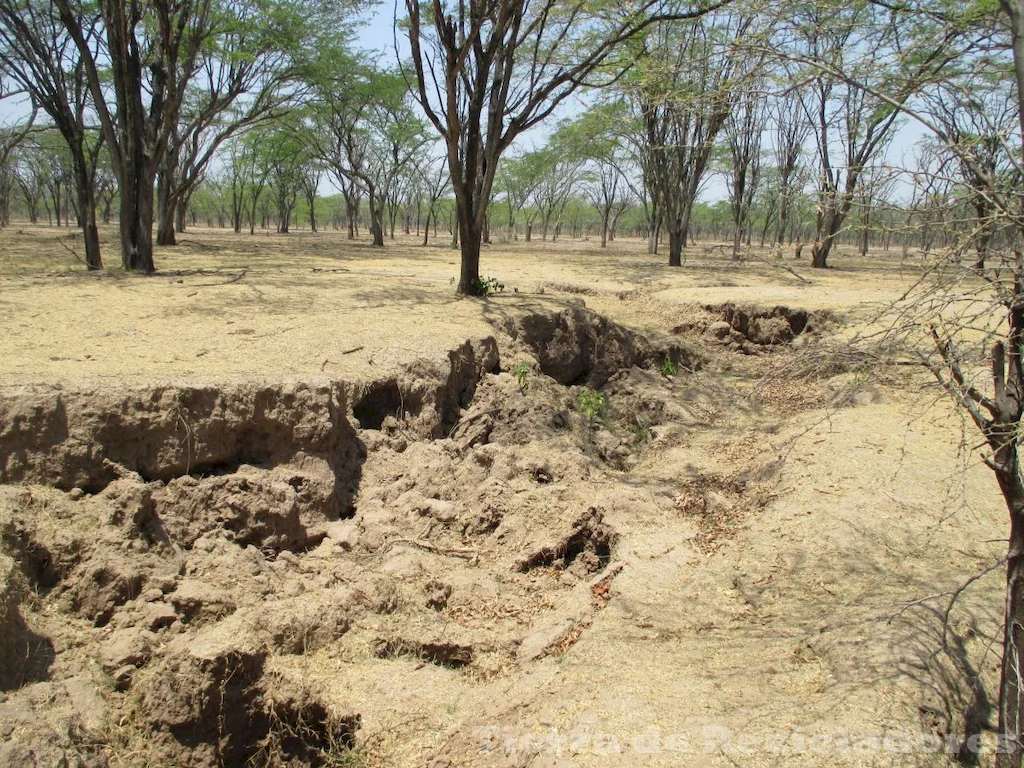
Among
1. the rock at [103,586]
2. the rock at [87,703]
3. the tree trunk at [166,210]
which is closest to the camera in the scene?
the rock at [87,703]

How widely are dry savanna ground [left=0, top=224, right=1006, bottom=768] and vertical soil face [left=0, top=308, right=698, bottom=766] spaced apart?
0.02 metres

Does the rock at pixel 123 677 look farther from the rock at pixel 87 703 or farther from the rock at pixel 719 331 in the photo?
the rock at pixel 719 331

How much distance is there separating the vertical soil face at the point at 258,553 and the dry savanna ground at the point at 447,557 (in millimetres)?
15

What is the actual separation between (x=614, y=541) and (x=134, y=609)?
267 centimetres

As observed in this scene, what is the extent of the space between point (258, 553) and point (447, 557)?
1.10 meters

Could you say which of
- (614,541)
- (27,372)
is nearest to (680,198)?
(614,541)

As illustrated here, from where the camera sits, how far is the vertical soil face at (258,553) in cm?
282

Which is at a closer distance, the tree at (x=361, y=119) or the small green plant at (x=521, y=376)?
the small green plant at (x=521, y=376)

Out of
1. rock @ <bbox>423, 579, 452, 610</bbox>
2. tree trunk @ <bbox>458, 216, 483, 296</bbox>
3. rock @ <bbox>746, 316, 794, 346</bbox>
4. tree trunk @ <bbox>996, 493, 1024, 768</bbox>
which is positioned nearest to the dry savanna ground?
rock @ <bbox>423, 579, 452, 610</bbox>

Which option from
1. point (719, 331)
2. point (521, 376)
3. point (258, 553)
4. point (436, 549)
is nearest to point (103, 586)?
point (258, 553)

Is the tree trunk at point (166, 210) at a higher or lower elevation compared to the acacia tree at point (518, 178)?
lower

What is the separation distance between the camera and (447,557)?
13.4 ft

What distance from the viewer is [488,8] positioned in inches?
301

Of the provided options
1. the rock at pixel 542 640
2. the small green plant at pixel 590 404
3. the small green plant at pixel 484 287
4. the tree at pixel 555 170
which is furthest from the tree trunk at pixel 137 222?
the tree at pixel 555 170
